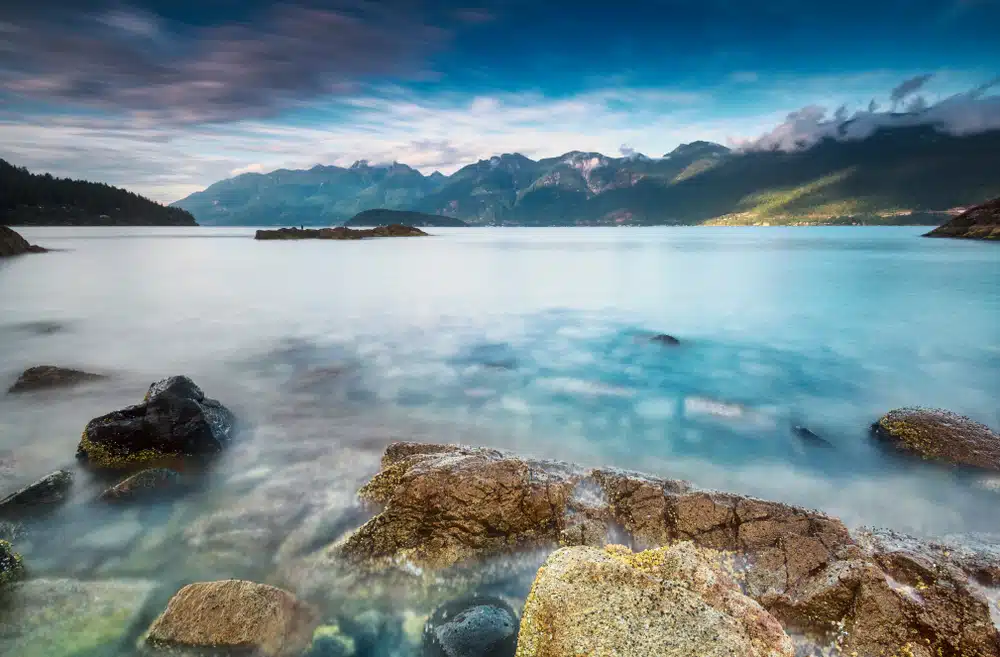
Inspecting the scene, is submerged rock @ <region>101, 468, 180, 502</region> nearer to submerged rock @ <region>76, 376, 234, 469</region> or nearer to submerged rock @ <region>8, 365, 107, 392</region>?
submerged rock @ <region>76, 376, 234, 469</region>

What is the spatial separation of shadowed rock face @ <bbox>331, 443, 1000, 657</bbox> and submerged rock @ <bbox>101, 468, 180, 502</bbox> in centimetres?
318

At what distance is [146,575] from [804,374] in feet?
50.2

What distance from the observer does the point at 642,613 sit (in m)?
3.34

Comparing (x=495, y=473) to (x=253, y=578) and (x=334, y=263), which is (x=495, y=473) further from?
(x=334, y=263)

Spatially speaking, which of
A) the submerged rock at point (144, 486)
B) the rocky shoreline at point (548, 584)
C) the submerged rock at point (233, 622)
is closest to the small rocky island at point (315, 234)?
the submerged rock at point (144, 486)

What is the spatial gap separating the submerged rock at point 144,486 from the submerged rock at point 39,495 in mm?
643

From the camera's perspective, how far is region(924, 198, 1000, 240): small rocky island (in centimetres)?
8606

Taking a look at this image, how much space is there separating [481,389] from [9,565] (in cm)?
894

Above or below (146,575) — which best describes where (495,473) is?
above

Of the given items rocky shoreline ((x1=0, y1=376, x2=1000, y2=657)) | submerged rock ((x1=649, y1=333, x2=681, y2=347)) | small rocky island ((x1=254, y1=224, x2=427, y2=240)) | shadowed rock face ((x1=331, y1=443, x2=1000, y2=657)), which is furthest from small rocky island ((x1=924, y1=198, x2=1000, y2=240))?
small rocky island ((x1=254, y1=224, x2=427, y2=240))

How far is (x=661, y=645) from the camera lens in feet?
10.2

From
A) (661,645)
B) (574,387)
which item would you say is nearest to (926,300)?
(574,387)

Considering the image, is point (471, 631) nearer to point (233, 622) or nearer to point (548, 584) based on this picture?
point (548, 584)

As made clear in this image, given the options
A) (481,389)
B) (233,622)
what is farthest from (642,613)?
(481,389)
